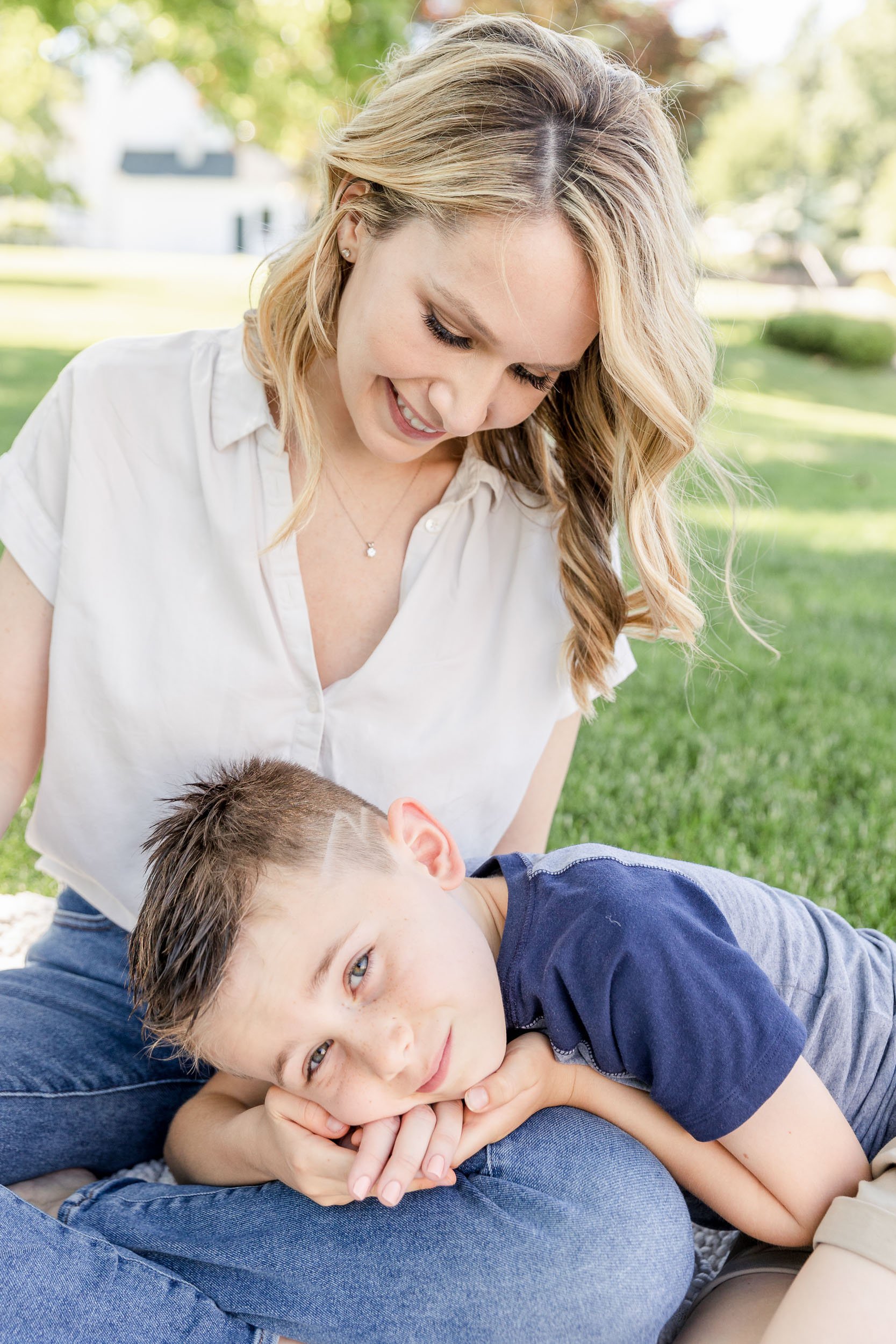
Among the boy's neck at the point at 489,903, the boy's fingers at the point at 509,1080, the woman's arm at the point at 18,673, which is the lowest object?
the boy's fingers at the point at 509,1080

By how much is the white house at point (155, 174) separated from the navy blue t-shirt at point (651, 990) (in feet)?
148

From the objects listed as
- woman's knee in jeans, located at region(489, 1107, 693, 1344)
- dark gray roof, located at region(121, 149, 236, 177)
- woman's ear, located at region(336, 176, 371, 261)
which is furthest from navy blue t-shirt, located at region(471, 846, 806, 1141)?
dark gray roof, located at region(121, 149, 236, 177)

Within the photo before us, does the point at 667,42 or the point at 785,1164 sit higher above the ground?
the point at 667,42

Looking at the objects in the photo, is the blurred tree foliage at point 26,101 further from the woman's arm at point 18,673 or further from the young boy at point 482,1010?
the young boy at point 482,1010

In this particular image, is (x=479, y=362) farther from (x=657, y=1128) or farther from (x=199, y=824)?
(x=657, y=1128)

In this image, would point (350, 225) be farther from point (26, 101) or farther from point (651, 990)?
point (26, 101)

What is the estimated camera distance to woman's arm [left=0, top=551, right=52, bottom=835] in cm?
220

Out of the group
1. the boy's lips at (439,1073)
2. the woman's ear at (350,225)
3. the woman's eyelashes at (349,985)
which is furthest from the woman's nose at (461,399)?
the boy's lips at (439,1073)

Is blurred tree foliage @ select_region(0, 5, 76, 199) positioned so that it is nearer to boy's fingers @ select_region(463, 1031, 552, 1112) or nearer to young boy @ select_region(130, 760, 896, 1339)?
young boy @ select_region(130, 760, 896, 1339)

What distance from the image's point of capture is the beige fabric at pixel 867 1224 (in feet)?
5.16

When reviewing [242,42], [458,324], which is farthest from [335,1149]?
[242,42]

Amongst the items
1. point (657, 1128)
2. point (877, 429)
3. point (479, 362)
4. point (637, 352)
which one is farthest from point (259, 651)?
point (877, 429)

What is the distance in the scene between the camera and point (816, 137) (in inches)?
1634

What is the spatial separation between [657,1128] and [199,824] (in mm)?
882
